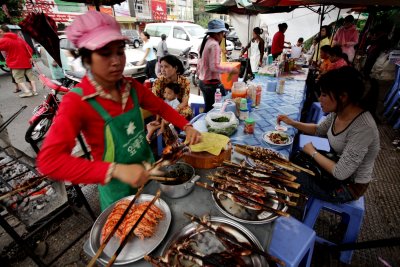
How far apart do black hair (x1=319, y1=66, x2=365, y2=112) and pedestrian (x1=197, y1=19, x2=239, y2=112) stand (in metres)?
2.93

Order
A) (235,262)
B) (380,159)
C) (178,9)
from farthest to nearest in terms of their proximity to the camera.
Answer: (178,9), (380,159), (235,262)

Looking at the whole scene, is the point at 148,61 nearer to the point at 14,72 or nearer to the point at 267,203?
the point at 14,72

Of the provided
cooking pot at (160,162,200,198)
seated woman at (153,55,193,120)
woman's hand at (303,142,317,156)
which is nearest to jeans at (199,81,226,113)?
seated woman at (153,55,193,120)

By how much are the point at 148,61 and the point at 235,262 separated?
28.9 ft

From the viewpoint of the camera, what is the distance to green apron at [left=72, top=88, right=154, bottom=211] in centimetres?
155

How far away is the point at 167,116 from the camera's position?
6.69 ft

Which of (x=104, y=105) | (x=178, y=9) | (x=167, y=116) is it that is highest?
(x=178, y=9)

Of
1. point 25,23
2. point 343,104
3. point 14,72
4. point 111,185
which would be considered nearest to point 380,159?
point 343,104

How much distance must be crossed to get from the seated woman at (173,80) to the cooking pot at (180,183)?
193 centimetres

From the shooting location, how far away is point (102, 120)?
152 cm

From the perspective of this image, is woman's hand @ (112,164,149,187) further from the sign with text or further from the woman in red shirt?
the sign with text

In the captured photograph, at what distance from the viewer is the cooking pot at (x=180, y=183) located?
65.0 inches

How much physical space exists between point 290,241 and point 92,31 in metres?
1.88

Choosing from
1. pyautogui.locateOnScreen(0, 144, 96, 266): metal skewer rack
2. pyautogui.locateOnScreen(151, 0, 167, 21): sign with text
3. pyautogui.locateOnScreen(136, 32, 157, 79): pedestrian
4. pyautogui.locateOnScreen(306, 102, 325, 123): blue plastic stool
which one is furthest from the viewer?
pyautogui.locateOnScreen(151, 0, 167, 21): sign with text
